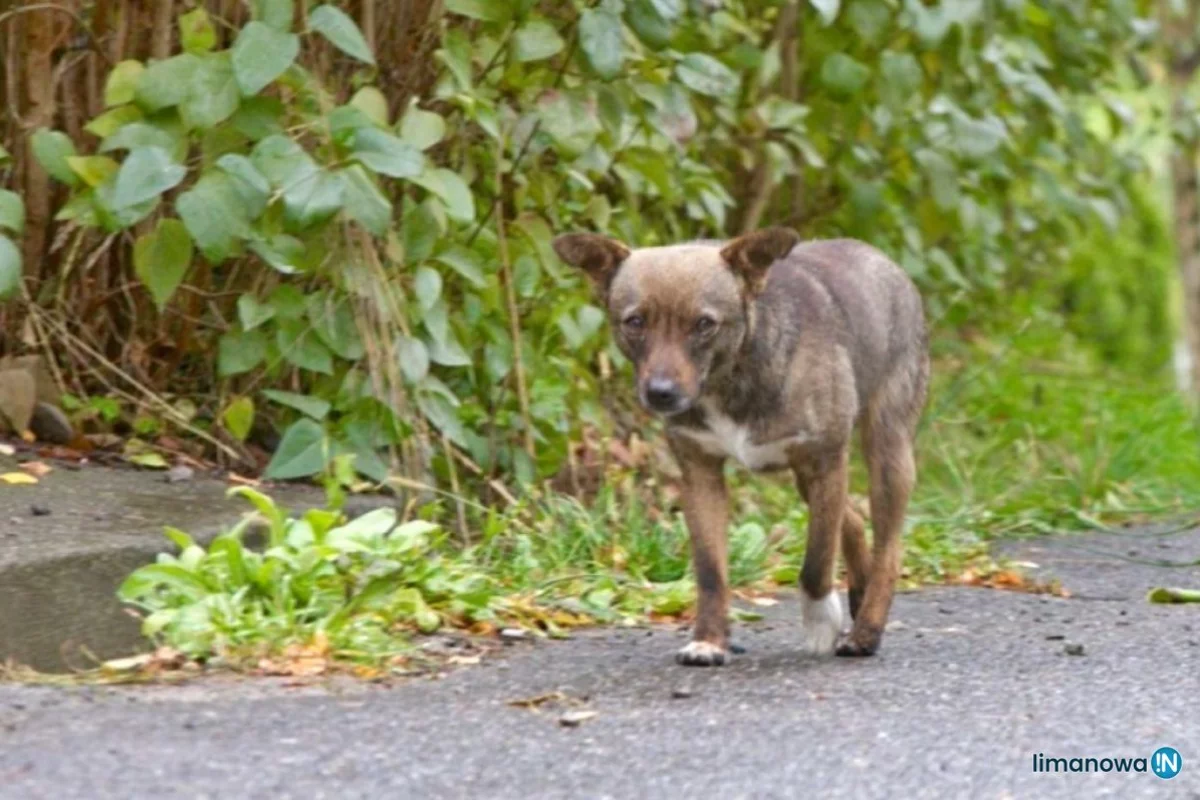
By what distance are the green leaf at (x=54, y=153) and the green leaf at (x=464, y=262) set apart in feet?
3.64

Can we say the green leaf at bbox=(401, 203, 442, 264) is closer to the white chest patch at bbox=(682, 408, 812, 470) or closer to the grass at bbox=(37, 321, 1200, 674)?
the grass at bbox=(37, 321, 1200, 674)

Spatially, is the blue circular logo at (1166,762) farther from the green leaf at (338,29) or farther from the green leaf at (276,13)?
the green leaf at (276,13)

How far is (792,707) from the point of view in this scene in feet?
15.9

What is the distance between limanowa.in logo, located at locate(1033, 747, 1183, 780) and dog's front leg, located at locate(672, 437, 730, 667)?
47.3 inches

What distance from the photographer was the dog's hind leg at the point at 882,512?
18.6ft

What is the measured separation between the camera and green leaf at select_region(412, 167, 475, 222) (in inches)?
237

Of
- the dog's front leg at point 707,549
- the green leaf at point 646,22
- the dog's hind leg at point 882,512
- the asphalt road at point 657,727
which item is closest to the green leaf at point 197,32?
the green leaf at point 646,22

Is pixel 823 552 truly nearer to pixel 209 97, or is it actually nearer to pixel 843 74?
pixel 209 97

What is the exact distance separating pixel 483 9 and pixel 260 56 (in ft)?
2.80

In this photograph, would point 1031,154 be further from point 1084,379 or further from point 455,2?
point 455,2

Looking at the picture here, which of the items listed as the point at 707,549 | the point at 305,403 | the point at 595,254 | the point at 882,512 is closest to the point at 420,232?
the point at 305,403

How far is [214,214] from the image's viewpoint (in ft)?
18.4

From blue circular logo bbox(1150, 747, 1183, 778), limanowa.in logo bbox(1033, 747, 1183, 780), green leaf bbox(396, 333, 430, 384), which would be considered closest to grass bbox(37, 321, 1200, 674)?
green leaf bbox(396, 333, 430, 384)

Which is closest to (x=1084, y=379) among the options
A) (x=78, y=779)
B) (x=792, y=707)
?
(x=792, y=707)
